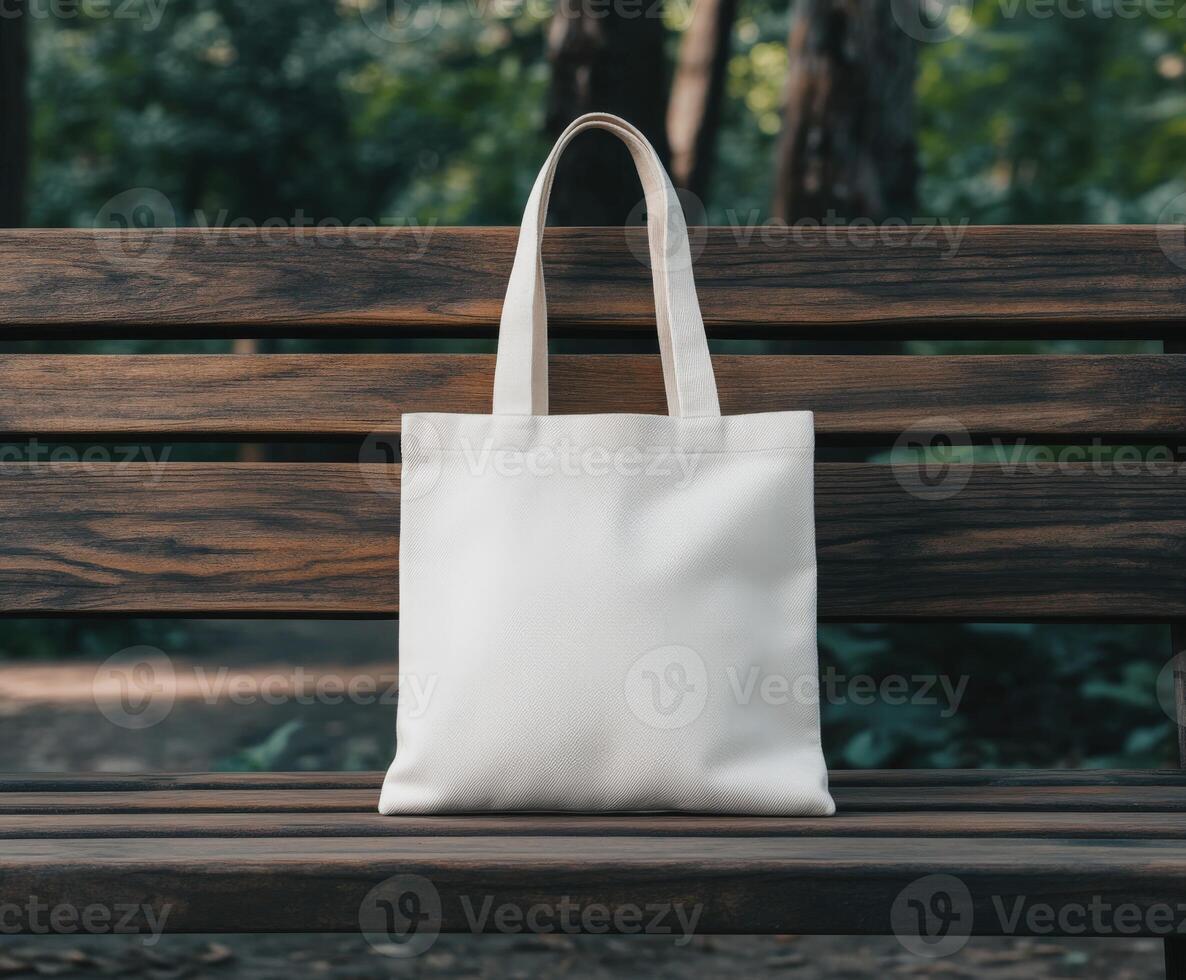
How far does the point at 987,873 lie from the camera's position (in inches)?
43.6

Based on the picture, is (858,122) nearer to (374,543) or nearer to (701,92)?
(374,543)

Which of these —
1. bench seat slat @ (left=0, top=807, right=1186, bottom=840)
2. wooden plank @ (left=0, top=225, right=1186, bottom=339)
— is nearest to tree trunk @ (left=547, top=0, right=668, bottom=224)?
wooden plank @ (left=0, top=225, right=1186, bottom=339)

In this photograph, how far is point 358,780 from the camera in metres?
1.60

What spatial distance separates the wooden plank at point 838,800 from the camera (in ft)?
4.59

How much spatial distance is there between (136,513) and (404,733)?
1.95 feet

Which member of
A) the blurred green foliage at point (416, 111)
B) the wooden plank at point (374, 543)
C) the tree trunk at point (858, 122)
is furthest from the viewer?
the blurred green foliage at point (416, 111)

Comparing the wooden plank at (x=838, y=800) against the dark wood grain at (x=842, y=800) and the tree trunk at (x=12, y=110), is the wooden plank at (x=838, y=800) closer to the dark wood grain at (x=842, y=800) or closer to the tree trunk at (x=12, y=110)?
the dark wood grain at (x=842, y=800)

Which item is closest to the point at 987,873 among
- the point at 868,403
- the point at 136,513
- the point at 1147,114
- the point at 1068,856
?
the point at 1068,856

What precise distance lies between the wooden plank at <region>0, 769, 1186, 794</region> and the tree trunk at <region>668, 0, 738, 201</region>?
4306 mm

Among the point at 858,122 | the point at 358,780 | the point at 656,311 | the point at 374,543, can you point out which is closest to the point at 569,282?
the point at 656,311

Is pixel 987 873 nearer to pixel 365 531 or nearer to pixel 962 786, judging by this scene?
pixel 962 786

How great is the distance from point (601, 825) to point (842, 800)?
0.34m

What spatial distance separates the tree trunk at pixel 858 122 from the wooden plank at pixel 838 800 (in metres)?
2.19

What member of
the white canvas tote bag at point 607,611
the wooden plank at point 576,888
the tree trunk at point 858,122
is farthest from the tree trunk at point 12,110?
the wooden plank at point 576,888
